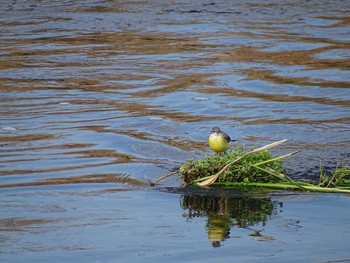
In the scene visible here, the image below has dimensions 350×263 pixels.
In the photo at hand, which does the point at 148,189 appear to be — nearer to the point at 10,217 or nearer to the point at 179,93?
the point at 10,217

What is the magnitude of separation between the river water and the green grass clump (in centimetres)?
15

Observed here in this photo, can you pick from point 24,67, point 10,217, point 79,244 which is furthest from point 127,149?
point 24,67

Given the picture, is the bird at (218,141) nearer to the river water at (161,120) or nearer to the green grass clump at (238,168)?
the green grass clump at (238,168)

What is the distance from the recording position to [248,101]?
11219 mm

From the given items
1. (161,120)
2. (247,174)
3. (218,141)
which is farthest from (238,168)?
(161,120)

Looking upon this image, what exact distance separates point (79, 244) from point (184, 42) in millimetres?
8879

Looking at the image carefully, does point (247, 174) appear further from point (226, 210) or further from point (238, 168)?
point (226, 210)

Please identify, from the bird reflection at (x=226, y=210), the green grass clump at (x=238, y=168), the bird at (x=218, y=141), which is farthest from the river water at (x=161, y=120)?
the bird at (x=218, y=141)

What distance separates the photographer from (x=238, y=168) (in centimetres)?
726

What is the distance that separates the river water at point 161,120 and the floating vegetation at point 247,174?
10 cm

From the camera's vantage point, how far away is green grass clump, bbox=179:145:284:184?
7.26m

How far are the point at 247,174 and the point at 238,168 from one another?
0.09 meters

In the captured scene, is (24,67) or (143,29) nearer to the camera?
(24,67)

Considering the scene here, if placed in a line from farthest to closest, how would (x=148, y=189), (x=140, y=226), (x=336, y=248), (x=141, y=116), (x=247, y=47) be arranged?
(x=247, y=47) < (x=141, y=116) < (x=148, y=189) < (x=140, y=226) < (x=336, y=248)
